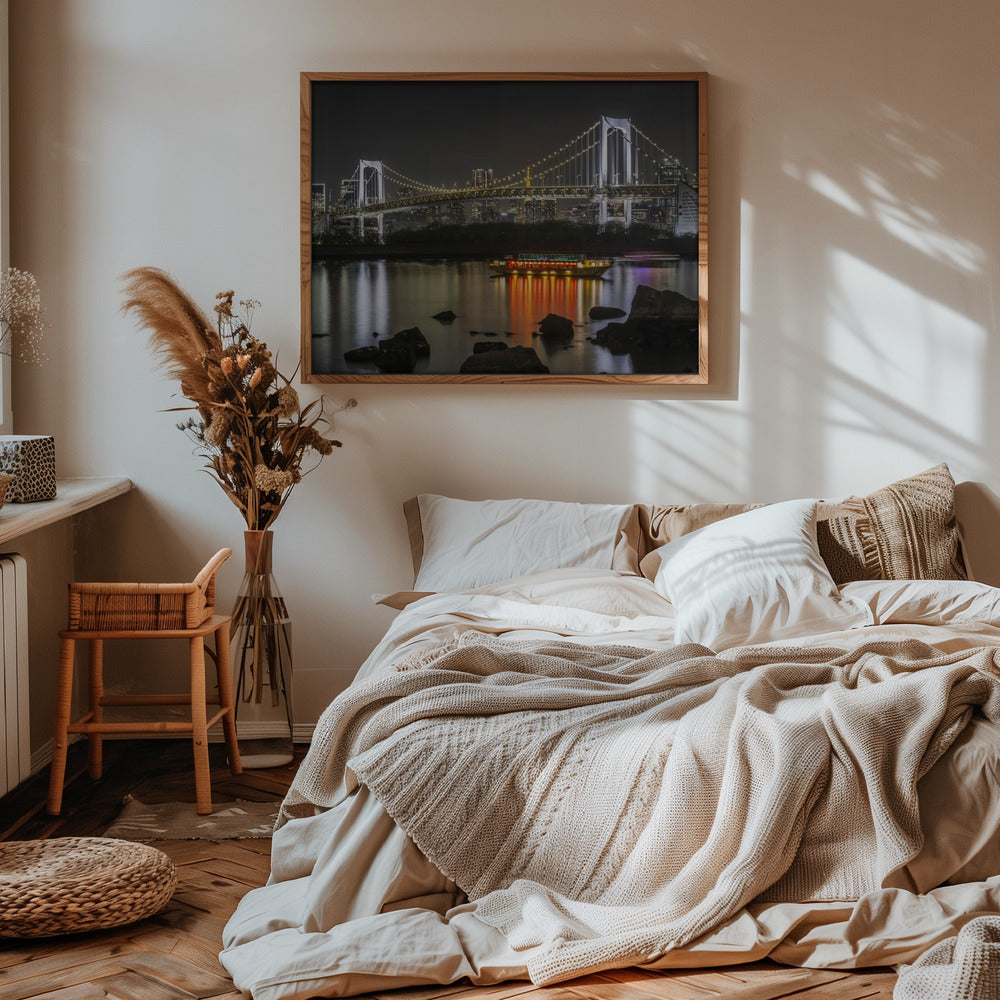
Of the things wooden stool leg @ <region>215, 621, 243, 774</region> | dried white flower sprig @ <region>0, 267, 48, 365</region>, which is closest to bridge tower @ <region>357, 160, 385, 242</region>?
dried white flower sprig @ <region>0, 267, 48, 365</region>

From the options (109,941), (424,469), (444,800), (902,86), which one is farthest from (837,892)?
(902,86)

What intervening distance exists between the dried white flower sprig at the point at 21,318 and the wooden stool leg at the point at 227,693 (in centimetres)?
114

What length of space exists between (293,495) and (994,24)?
298 centimetres

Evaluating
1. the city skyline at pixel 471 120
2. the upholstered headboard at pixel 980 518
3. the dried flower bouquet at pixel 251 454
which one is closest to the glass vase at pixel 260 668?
the dried flower bouquet at pixel 251 454

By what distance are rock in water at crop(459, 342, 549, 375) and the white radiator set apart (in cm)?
163

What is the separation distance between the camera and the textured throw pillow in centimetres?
349

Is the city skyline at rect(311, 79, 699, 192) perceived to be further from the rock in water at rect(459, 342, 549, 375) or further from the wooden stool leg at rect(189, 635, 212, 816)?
the wooden stool leg at rect(189, 635, 212, 816)

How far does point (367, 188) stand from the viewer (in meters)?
3.84

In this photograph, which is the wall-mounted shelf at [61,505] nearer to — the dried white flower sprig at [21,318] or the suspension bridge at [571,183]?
the dried white flower sprig at [21,318]

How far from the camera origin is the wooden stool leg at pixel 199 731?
123 inches

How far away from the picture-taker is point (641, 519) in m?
3.78

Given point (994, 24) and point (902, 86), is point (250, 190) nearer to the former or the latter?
point (902, 86)

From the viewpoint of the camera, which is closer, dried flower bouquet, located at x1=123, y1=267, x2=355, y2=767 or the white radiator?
the white radiator

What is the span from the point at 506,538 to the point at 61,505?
1.39 m
